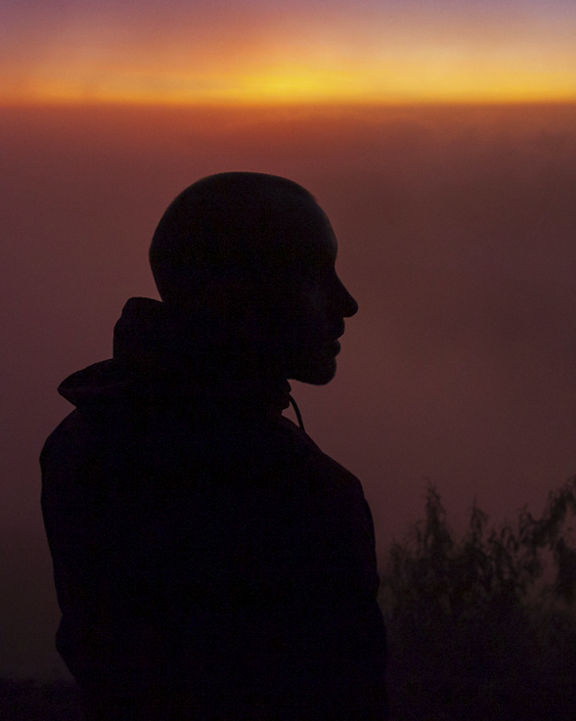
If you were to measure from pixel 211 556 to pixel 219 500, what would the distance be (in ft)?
0.25

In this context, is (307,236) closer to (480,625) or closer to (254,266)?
(254,266)

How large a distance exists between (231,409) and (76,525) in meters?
0.29

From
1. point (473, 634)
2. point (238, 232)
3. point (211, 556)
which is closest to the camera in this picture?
point (211, 556)

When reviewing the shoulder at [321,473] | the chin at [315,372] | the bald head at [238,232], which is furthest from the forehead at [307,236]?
the shoulder at [321,473]

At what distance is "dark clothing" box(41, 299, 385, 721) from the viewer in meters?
1.06

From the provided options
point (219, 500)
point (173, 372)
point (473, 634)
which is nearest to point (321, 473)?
point (219, 500)

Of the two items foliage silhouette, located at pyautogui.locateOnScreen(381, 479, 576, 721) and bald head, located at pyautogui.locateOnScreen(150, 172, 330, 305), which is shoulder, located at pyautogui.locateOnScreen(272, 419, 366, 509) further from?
foliage silhouette, located at pyautogui.locateOnScreen(381, 479, 576, 721)

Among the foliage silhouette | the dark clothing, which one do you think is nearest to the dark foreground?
the foliage silhouette

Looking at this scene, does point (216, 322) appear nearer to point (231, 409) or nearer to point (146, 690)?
point (231, 409)

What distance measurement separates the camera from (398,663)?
15.3 ft

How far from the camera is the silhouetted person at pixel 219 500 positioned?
1.07m

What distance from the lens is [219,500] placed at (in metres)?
1.07

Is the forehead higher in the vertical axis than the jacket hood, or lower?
higher

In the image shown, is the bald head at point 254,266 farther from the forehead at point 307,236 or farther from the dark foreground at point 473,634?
the dark foreground at point 473,634
